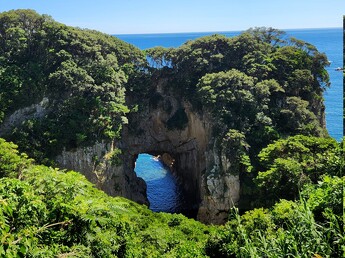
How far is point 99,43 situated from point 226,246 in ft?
82.9

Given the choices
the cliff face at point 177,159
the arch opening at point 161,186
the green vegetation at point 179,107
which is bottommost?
the arch opening at point 161,186

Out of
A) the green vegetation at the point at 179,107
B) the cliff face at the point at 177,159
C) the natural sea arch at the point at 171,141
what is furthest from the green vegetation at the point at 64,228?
the natural sea arch at the point at 171,141

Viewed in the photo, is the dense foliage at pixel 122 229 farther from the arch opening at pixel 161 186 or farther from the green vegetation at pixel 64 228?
the arch opening at pixel 161 186

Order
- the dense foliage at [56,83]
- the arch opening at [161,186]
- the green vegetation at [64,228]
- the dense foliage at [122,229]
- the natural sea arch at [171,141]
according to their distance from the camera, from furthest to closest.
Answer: the arch opening at [161,186] < the natural sea arch at [171,141] < the dense foliage at [56,83] < the green vegetation at [64,228] < the dense foliage at [122,229]

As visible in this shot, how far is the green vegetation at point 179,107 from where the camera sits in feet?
62.4

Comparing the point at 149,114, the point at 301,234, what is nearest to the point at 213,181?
the point at 149,114

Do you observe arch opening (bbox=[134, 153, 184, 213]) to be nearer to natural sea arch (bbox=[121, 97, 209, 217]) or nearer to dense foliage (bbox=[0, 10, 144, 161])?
natural sea arch (bbox=[121, 97, 209, 217])

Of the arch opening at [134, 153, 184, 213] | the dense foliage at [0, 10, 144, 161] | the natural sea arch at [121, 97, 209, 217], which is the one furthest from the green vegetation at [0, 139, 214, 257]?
the arch opening at [134, 153, 184, 213]

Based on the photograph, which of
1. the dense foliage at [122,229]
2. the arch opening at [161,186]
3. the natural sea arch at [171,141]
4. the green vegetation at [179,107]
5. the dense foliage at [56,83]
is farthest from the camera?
the arch opening at [161,186]

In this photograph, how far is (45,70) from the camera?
32.1m

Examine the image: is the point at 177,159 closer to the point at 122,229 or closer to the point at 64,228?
the point at 122,229

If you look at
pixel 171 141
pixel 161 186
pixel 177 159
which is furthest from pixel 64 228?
pixel 161 186

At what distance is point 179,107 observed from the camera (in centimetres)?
3741

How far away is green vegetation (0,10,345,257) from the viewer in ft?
62.4
